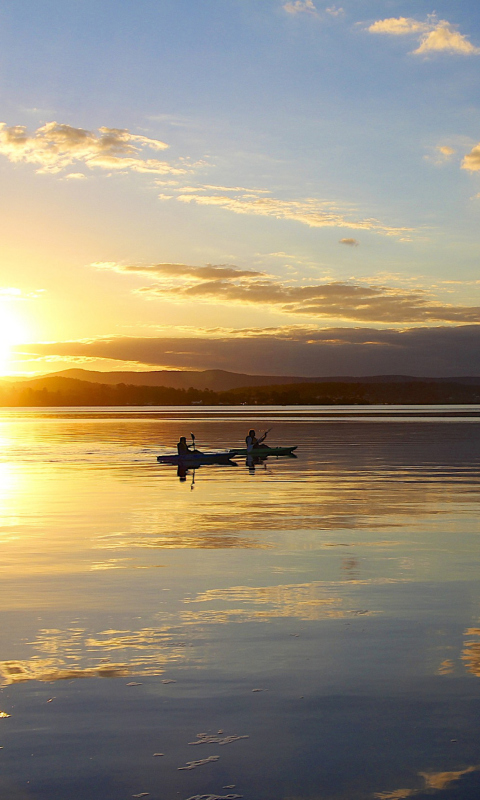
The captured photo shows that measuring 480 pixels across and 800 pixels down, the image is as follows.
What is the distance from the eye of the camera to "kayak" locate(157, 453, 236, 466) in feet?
148

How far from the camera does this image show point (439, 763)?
24.8 ft

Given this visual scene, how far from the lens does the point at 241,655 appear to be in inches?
422

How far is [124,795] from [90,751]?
955 millimetres

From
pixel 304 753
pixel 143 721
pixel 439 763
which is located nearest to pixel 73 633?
pixel 143 721

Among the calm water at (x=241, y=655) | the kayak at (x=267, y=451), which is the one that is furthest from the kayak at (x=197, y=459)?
the calm water at (x=241, y=655)

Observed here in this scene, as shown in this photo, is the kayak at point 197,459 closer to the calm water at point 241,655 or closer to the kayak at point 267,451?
the kayak at point 267,451

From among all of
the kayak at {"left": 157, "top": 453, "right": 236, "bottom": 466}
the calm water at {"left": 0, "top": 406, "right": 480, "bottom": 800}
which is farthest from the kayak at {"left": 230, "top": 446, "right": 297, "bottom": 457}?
the calm water at {"left": 0, "top": 406, "right": 480, "bottom": 800}

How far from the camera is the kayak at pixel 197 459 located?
4525cm

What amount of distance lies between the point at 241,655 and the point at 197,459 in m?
35.1

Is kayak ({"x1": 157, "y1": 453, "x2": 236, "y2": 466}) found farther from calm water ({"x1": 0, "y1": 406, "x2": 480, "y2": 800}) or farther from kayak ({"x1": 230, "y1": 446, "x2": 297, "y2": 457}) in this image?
calm water ({"x1": 0, "y1": 406, "x2": 480, "y2": 800})

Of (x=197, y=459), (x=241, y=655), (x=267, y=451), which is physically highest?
(x=267, y=451)

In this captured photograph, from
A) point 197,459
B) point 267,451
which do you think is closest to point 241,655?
point 197,459

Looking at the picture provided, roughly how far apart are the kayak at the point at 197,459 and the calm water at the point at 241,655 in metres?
20.2

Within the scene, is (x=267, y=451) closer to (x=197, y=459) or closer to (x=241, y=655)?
(x=197, y=459)
